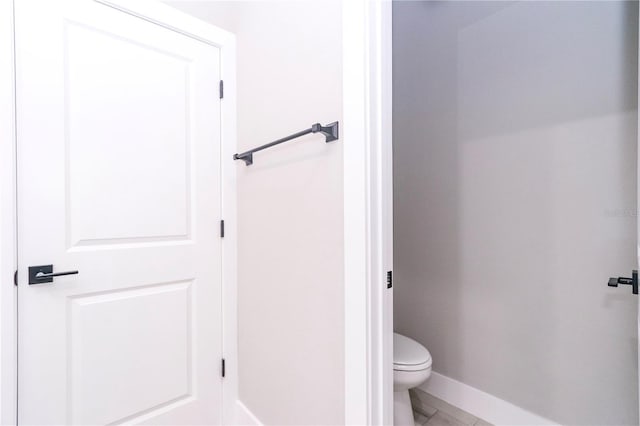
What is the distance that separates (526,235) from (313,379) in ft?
4.12

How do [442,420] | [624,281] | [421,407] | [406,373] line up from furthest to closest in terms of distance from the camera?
[421,407], [442,420], [406,373], [624,281]

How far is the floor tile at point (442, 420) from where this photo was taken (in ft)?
5.65

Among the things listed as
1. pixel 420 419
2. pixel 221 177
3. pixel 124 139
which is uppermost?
pixel 124 139

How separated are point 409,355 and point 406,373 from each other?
0.11 metres

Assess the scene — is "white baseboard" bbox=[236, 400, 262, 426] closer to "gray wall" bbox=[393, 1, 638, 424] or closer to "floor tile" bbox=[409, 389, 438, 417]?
"floor tile" bbox=[409, 389, 438, 417]

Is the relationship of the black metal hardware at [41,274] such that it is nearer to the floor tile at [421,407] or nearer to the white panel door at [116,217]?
the white panel door at [116,217]

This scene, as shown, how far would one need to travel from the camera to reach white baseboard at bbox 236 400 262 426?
153cm

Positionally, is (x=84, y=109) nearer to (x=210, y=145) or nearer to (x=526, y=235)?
(x=210, y=145)

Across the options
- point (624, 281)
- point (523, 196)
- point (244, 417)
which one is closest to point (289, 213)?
point (244, 417)

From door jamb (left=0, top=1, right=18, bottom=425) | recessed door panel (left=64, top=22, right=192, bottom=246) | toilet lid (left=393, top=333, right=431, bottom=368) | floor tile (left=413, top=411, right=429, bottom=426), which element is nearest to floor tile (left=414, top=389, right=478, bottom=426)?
floor tile (left=413, top=411, right=429, bottom=426)

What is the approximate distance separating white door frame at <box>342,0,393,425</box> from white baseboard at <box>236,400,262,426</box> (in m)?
0.68

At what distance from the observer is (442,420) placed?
176 centimetres

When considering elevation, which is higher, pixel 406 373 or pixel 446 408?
pixel 406 373

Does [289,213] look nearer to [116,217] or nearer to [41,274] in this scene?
[116,217]
